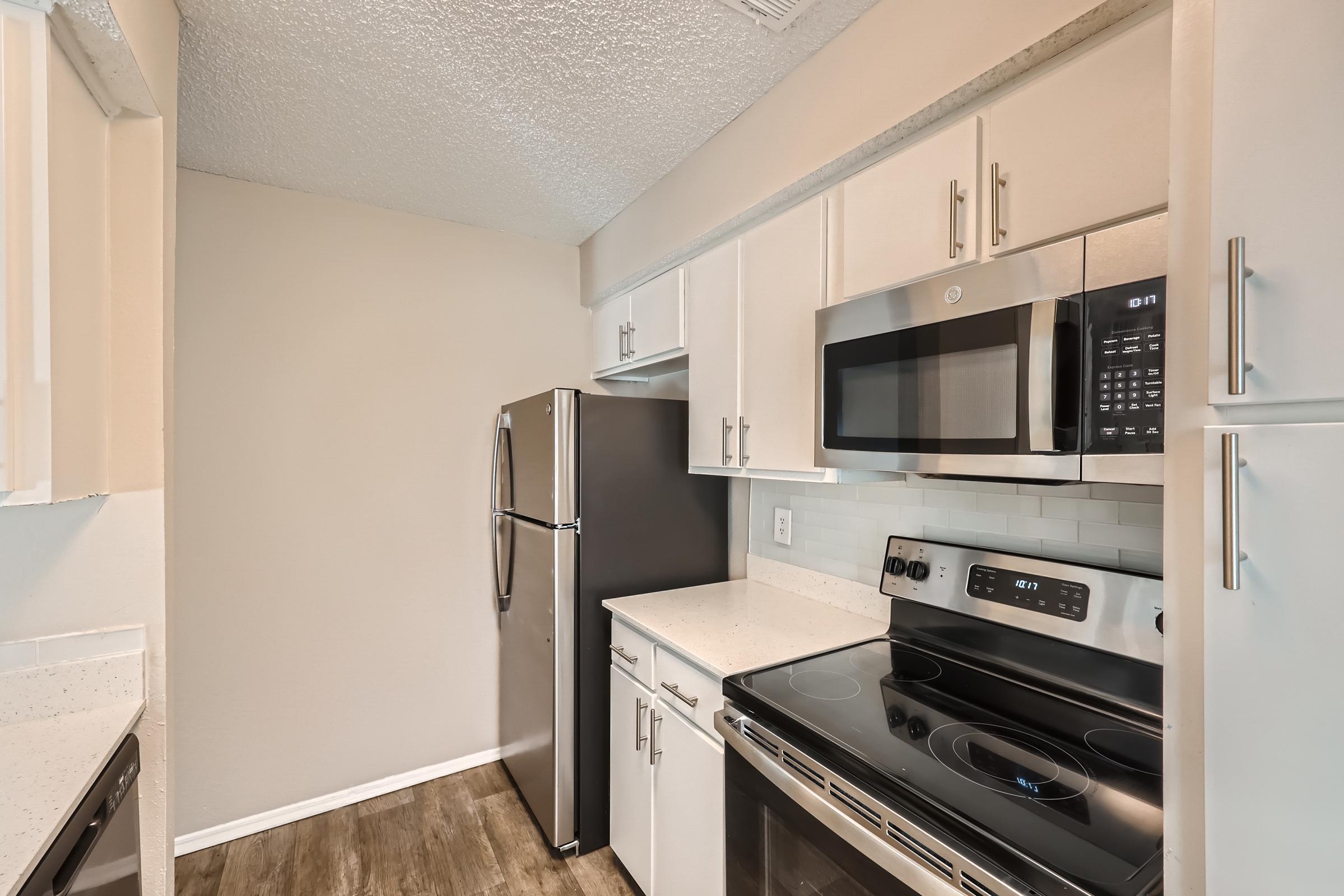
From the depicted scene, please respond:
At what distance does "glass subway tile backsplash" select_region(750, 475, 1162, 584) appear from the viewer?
1261 millimetres

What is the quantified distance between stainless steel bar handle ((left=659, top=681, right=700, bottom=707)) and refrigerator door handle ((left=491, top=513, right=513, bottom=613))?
3.37 ft

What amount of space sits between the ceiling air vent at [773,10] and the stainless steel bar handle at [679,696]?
5.50 feet

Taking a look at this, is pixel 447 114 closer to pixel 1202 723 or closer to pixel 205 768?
pixel 1202 723

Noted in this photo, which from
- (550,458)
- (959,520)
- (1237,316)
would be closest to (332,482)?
(550,458)

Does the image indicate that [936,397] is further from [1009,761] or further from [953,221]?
[1009,761]

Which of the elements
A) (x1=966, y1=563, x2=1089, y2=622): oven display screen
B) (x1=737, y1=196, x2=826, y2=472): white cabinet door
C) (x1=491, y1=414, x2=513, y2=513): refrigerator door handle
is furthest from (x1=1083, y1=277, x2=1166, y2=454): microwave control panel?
(x1=491, y1=414, x2=513, y2=513): refrigerator door handle

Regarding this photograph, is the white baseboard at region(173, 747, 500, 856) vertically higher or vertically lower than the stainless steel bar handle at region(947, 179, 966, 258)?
lower

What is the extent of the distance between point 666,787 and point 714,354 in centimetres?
132

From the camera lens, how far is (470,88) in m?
1.70

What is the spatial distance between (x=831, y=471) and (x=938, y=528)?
36cm

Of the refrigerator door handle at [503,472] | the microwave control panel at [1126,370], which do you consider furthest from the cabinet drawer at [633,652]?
the microwave control panel at [1126,370]

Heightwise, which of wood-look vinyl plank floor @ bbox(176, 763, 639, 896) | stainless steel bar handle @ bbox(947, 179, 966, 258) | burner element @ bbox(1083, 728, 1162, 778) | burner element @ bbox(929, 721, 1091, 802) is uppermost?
stainless steel bar handle @ bbox(947, 179, 966, 258)

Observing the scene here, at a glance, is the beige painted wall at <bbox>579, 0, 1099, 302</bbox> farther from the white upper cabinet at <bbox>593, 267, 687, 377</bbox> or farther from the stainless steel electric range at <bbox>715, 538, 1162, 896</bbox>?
the stainless steel electric range at <bbox>715, 538, 1162, 896</bbox>

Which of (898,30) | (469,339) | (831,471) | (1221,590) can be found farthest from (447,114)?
(1221,590)
